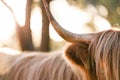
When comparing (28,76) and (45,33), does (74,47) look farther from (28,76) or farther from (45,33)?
(45,33)

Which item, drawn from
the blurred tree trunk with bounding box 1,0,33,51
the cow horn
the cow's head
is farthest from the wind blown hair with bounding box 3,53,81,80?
the blurred tree trunk with bounding box 1,0,33,51

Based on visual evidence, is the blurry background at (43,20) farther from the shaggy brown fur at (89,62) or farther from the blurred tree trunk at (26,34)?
the shaggy brown fur at (89,62)

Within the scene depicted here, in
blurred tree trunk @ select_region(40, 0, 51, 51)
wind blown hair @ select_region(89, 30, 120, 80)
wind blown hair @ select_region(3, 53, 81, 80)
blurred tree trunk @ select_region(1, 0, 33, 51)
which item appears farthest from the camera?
blurred tree trunk @ select_region(40, 0, 51, 51)

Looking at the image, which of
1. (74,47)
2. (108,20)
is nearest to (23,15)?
(108,20)

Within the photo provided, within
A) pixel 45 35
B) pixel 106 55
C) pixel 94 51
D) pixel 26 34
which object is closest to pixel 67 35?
pixel 94 51

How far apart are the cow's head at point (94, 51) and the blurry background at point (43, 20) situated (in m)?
4.14

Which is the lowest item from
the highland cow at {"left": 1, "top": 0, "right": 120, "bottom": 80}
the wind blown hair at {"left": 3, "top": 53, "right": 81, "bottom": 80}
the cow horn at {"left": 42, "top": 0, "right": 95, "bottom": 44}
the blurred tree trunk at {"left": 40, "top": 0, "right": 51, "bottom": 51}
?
the blurred tree trunk at {"left": 40, "top": 0, "right": 51, "bottom": 51}

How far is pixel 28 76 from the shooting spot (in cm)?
613

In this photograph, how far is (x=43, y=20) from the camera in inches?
473

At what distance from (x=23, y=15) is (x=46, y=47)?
3.44 ft

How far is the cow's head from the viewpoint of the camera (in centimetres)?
525

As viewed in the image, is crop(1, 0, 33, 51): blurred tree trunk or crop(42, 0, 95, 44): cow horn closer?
crop(42, 0, 95, 44): cow horn

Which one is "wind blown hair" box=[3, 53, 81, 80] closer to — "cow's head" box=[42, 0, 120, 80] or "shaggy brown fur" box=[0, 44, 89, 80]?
"shaggy brown fur" box=[0, 44, 89, 80]

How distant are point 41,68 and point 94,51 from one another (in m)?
0.87
